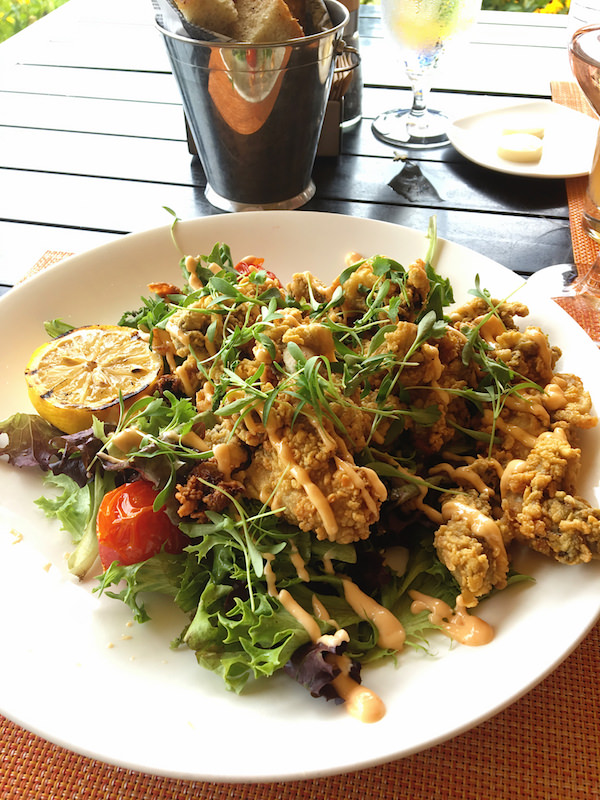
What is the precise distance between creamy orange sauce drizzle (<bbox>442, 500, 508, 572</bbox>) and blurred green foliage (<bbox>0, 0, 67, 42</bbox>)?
26.0 ft

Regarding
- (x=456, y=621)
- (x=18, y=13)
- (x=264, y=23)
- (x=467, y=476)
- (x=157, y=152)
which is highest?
(x=264, y=23)

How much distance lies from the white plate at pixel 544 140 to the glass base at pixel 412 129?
199 mm

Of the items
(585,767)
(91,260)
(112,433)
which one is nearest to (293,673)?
(585,767)

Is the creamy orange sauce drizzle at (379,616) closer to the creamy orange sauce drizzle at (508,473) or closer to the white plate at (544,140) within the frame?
the creamy orange sauce drizzle at (508,473)

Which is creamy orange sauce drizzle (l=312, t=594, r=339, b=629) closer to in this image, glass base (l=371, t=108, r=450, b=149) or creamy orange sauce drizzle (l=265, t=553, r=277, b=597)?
creamy orange sauce drizzle (l=265, t=553, r=277, b=597)

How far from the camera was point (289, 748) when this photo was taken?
56.4 inches

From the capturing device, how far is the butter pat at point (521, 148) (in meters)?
3.73

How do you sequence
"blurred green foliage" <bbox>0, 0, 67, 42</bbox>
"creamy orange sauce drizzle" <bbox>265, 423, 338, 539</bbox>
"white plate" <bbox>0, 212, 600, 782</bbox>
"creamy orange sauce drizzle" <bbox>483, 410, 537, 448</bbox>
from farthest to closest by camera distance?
"blurred green foliage" <bbox>0, 0, 67, 42</bbox>, "creamy orange sauce drizzle" <bbox>483, 410, 537, 448</bbox>, "creamy orange sauce drizzle" <bbox>265, 423, 338, 539</bbox>, "white plate" <bbox>0, 212, 600, 782</bbox>

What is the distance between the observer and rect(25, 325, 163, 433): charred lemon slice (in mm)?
2260

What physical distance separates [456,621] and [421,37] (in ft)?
10.7

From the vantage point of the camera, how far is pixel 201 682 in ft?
5.41

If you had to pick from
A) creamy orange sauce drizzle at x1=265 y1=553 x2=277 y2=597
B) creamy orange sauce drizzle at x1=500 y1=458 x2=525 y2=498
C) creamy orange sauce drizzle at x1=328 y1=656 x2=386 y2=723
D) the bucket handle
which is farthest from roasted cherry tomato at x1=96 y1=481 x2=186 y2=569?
the bucket handle

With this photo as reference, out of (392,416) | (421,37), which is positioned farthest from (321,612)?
(421,37)

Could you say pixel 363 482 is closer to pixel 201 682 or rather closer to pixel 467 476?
pixel 467 476
